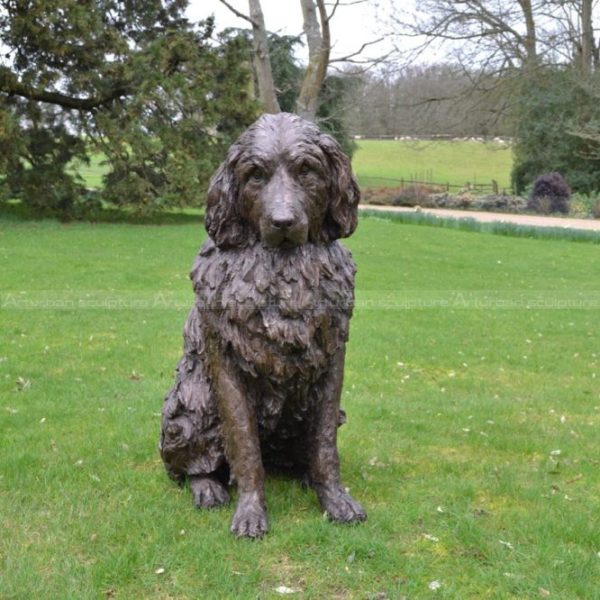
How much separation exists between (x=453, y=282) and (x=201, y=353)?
9709 mm

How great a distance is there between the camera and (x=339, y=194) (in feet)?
11.1

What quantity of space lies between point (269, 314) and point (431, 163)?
55.5m

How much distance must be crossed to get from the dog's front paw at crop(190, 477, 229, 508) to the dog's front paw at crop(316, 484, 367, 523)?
18.9 inches

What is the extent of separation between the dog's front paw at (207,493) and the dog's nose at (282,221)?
1422 mm

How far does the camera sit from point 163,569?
124 inches

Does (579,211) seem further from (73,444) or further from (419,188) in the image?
(73,444)

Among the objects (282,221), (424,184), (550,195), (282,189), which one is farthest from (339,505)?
(424,184)

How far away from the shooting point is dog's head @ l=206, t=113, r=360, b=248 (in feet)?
10.5

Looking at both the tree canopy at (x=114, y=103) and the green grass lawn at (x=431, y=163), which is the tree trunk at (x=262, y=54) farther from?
the green grass lawn at (x=431, y=163)

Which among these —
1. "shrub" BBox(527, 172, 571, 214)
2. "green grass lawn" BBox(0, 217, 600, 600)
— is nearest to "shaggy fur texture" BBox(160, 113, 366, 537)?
"green grass lawn" BBox(0, 217, 600, 600)

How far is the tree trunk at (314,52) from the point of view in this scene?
18.1 metres

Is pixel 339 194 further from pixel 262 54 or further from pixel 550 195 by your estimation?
pixel 550 195

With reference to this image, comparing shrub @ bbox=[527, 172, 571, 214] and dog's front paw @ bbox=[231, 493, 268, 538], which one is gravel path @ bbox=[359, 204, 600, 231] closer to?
shrub @ bbox=[527, 172, 571, 214]

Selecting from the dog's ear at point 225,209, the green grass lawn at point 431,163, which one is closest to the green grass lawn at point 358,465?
the dog's ear at point 225,209
